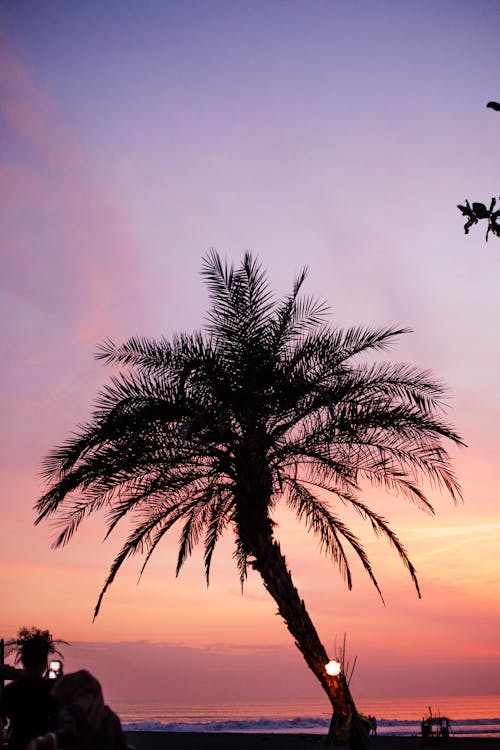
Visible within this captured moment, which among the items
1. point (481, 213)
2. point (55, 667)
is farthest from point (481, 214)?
point (55, 667)

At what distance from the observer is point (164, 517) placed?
16.1m

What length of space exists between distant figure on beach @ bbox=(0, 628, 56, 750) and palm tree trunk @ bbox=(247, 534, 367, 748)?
373 inches

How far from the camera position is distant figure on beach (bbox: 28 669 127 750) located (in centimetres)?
427

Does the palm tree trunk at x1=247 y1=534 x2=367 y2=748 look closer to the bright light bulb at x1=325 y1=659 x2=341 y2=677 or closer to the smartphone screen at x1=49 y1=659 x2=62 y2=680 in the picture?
the bright light bulb at x1=325 y1=659 x2=341 y2=677

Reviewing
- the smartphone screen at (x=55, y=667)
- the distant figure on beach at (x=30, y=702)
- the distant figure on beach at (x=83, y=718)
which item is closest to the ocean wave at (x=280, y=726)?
the smartphone screen at (x=55, y=667)

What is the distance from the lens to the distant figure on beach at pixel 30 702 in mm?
5664

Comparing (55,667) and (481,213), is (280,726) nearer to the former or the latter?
(55,667)

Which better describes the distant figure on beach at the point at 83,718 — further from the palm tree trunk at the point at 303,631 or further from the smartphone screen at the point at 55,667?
the smartphone screen at the point at 55,667

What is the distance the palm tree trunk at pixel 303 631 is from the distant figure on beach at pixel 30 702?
31.1ft

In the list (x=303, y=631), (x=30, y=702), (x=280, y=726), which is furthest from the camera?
(x=280, y=726)

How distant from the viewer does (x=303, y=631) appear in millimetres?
14844

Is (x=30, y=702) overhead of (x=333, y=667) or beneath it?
beneath

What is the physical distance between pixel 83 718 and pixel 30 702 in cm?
157

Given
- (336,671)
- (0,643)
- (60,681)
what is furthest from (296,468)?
(60,681)
